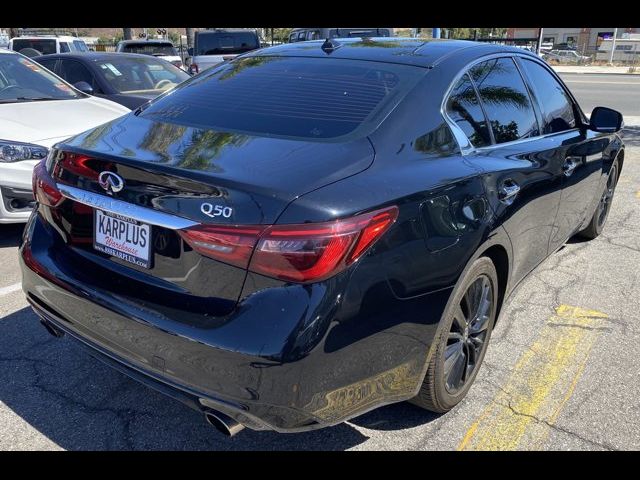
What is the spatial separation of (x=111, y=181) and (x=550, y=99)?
281 cm

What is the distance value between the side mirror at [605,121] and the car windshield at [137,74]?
227 inches

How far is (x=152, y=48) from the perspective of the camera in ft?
49.1

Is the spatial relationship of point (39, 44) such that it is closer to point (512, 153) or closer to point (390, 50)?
point (390, 50)

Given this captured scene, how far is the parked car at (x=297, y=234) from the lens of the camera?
188cm

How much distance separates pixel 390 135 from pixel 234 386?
1128 millimetres

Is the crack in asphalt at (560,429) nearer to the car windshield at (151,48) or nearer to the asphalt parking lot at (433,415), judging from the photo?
the asphalt parking lot at (433,415)

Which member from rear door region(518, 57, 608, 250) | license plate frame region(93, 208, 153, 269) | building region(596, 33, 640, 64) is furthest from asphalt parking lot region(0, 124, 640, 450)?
building region(596, 33, 640, 64)

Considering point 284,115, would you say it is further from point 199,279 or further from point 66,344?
point 66,344

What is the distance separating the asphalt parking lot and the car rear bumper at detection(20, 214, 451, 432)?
17.4 inches

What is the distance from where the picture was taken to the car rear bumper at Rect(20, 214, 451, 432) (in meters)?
1.85

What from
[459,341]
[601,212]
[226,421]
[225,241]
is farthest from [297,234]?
[601,212]

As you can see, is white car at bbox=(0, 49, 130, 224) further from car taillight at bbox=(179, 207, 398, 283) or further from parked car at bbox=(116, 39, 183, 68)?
parked car at bbox=(116, 39, 183, 68)

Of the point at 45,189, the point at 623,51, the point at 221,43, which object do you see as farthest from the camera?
the point at 623,51

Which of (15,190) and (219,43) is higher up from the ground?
(219,43)
